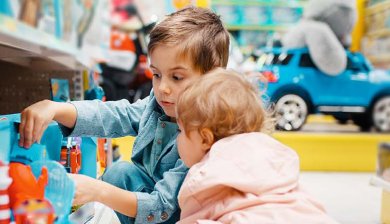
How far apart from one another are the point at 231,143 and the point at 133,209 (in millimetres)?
252

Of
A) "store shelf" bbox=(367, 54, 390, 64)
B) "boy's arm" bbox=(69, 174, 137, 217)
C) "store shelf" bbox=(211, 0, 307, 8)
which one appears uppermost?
"store shelf" bbox=(211, 0, 307, 8)

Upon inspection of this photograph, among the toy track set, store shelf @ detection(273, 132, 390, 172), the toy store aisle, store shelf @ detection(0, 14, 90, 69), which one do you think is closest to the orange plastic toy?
the toy track set

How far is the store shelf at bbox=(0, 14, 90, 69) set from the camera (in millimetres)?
657

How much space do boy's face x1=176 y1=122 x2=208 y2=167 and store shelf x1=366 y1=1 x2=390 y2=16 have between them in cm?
252

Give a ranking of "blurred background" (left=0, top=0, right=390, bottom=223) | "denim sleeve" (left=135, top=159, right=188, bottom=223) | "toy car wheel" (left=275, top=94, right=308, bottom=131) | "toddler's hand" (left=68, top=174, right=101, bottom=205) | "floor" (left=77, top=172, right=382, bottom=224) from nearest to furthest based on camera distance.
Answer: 1. "toddler's hand" (left=68, top=174, right=101, bottom=205)
2. "denim sleeve" (left=135, top=159, right=188, bottom=223)
3. "floor" (left=77, top=172, right=382, bottom=224)
4. "blurred background" (left=0, top=0, right=390, bottom=223)
5. "toy car wheel" (left=275, top=94, right=308, bottom=131)

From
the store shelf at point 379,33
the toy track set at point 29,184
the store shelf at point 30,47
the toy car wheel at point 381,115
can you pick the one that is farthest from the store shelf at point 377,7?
the toy track set at point 29,184

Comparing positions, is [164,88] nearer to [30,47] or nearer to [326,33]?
[30,47]

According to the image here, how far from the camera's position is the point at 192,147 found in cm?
76

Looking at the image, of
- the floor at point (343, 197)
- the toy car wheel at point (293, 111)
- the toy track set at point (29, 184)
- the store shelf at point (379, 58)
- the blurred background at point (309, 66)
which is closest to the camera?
the toy track set at point (29, 184)

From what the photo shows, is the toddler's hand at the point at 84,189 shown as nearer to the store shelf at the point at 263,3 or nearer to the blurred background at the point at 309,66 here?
the blurred background at the point at 309,66

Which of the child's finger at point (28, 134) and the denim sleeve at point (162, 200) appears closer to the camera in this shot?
the child's finger at point (28, 134)

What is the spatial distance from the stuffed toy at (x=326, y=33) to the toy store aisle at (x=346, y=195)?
2.16ft

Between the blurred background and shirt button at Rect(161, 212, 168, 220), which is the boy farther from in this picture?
the blurred background

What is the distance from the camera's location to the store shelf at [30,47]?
66cm
